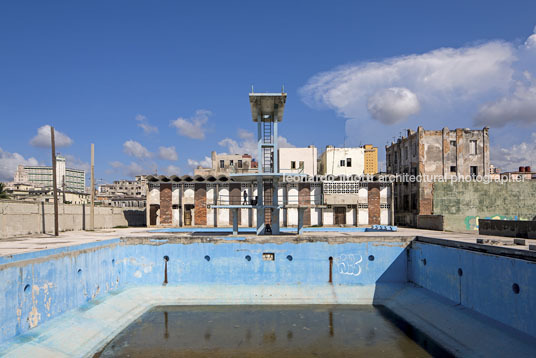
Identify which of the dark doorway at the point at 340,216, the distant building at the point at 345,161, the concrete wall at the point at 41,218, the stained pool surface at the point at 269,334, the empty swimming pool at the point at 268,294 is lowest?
the stained pool surface at the point at 269,334

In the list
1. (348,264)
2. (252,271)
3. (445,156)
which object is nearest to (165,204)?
(252,271)

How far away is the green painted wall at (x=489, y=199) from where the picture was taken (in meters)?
39.8

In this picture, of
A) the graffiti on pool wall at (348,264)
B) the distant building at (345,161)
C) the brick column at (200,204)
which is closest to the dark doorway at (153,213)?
the brick column at (200,204)

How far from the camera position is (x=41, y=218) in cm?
2778

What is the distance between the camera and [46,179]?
141 metres

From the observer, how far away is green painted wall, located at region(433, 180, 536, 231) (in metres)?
39.8

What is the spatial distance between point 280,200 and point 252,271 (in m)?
17.8

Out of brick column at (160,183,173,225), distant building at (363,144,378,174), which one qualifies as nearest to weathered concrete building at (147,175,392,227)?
brick column at (160,183,173,225)

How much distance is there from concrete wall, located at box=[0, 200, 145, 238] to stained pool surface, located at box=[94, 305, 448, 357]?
40.5 feet

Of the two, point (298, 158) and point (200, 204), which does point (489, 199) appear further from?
point (200, 204)

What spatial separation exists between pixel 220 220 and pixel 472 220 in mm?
25797

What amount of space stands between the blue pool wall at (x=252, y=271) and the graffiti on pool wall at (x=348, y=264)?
0.06 meters

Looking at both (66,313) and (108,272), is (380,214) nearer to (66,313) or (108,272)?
(108,272)

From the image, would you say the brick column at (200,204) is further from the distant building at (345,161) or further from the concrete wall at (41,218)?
the distant building at (345,161)
